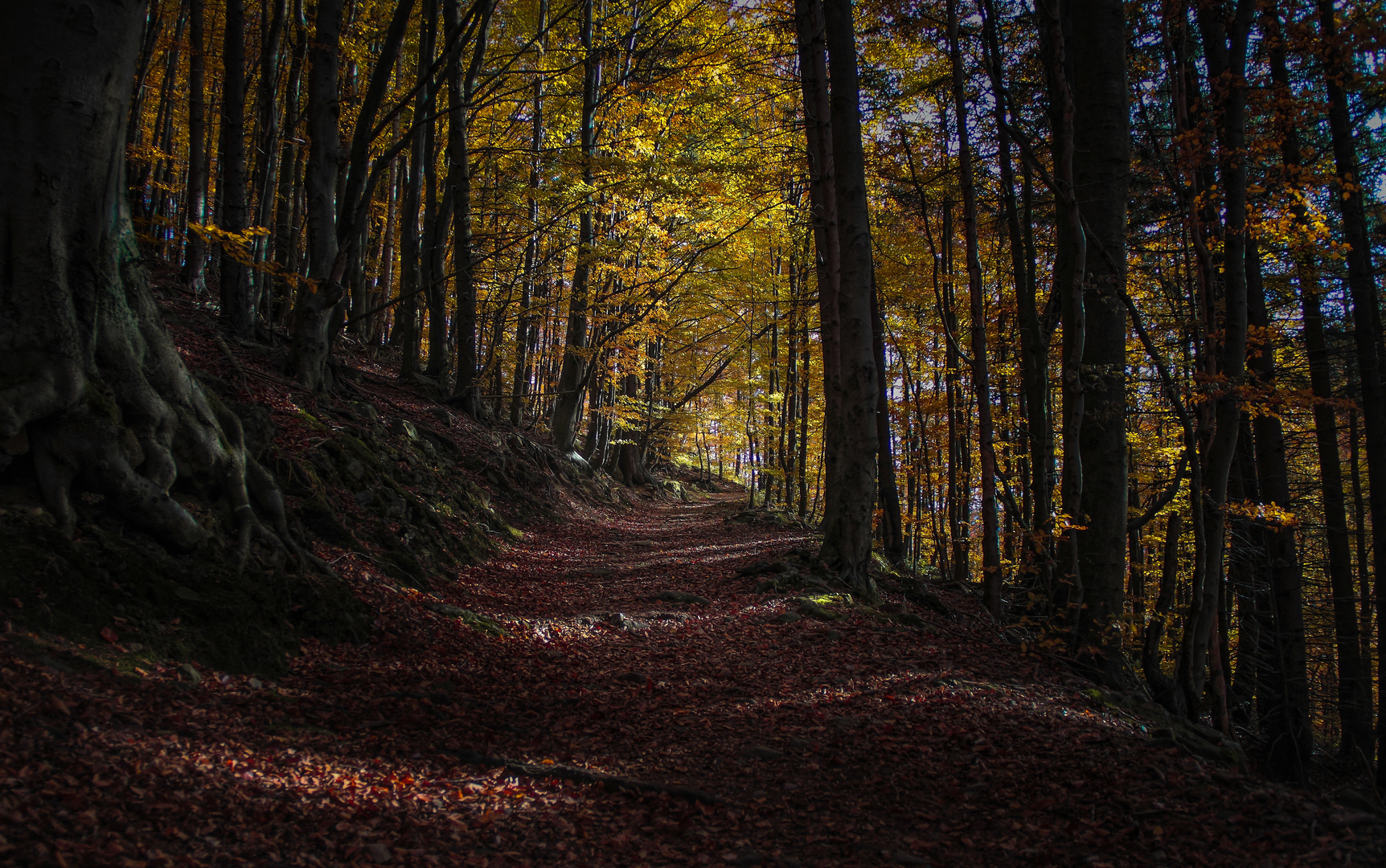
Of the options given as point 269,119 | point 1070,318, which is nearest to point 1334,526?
point 1070,318

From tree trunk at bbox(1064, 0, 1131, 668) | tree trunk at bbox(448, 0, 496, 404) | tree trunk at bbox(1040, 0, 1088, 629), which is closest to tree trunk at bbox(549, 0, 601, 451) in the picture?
tree trunk at bbox(448, 0, 496, 404)

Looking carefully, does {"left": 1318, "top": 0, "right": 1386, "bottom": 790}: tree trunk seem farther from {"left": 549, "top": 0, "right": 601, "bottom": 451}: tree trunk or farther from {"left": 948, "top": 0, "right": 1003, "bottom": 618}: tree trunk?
{"left": 549, "top": 0, "right": 601, "bottom": 451}: tree trunk

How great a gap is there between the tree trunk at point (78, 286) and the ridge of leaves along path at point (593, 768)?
1.18 meters

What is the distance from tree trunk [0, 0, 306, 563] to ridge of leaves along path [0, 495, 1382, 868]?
118cm

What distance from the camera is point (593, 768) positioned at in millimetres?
3652

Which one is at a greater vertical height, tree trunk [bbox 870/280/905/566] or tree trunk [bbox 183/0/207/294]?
tree trunk [bbox 183/0/207/294]

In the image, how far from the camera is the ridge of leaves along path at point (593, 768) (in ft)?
8.04

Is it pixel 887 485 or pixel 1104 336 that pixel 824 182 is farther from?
pixel 887 485

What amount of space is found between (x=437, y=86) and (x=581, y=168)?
5598mm

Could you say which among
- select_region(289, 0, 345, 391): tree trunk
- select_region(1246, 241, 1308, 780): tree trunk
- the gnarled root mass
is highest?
select_region(289, 0, 345, 391): tree trunk

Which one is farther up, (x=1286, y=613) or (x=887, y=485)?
(x=887, y=485)

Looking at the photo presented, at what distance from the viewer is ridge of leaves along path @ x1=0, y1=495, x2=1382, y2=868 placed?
2451 mm

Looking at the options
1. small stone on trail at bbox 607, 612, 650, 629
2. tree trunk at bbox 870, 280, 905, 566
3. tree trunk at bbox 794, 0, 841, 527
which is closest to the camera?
small stone on trail at bbox 607, 612, 650, 629

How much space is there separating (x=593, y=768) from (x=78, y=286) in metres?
3.98
